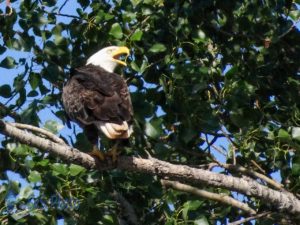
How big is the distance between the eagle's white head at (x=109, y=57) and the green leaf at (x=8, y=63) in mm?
688

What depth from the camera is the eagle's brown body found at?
6.39 meters

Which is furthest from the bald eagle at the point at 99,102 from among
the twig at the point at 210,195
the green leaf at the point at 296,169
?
the green leaf at the point at 296,169

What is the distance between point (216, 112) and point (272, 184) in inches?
22.2

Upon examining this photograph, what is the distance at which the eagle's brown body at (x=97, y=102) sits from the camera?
6391 millimetres

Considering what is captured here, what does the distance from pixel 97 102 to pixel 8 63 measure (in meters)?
0.75

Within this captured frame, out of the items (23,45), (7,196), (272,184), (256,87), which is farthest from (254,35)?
(7,196)

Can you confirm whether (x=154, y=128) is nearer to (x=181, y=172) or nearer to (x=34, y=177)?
(x=181, y=172)

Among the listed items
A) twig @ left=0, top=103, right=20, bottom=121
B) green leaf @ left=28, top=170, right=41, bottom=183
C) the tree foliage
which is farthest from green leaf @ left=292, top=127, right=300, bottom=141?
twig @ left=0, top=103, right=20, bottom=121

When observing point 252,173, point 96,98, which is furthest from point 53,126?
point 252,173

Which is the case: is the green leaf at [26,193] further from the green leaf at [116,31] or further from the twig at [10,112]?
the green leaf at [116,31]

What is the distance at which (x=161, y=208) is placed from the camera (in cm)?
682

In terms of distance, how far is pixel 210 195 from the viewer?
6.77m

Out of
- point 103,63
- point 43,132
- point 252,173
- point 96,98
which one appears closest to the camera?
point 43,132

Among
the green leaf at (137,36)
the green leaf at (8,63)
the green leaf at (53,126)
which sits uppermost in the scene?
the green leaf at (137,36)
